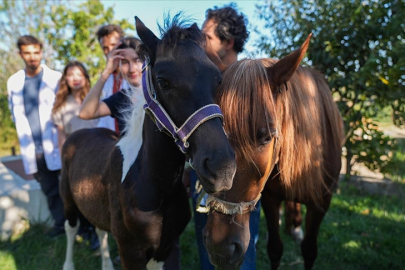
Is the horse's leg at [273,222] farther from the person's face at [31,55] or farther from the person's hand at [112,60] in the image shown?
the person's face at [31,55]

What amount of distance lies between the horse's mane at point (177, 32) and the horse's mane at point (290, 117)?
32 cm

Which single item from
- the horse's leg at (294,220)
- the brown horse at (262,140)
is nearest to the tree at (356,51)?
the horse's leg at (294,220)

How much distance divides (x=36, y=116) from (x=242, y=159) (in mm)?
3656

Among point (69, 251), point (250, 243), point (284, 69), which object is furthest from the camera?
point (69, 251)

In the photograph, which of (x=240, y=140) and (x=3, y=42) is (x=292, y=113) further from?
(x=3, y=42)

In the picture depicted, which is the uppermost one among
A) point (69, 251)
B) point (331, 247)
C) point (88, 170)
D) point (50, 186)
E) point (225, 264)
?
point (88, 170)

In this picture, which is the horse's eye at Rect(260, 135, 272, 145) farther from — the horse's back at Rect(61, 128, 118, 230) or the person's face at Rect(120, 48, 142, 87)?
the person's face at Rect(120, 48, 142, 87)

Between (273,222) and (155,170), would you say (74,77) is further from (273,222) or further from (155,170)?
(273,222)

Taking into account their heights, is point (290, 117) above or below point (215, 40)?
below

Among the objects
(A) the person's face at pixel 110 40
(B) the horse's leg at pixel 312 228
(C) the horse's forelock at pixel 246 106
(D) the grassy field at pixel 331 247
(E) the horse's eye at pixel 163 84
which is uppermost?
(A) the person's face at pixel 110 40

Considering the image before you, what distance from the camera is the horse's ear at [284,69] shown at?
6.23 feet

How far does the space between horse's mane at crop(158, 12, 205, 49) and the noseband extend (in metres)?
0.20

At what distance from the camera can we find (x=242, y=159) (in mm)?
1794

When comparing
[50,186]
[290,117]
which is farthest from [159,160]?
[50,186]
